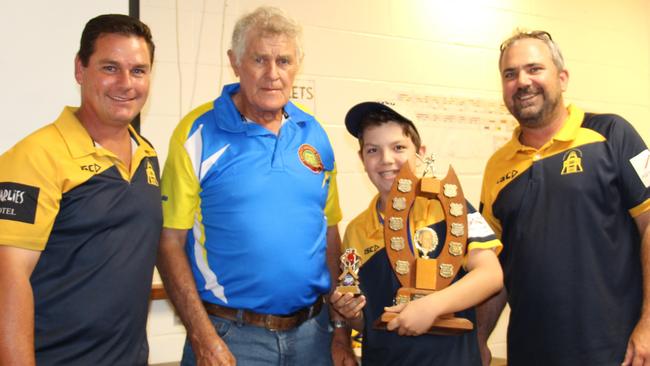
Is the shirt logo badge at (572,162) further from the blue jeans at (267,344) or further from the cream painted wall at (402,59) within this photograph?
the cream painted wall at (402,59)

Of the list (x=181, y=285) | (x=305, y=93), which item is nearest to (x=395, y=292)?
(x=181, y=285)

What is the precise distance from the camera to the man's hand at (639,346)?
6.07 feet

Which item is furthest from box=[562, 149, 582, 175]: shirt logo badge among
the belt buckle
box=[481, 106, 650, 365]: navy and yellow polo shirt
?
the belt buckle

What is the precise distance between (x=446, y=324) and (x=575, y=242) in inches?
26.3

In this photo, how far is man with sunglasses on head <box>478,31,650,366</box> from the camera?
1.98 metres

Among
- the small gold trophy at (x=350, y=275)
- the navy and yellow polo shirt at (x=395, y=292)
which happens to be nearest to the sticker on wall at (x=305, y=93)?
the navy and yellow polo shirt at (x=395, y=292)

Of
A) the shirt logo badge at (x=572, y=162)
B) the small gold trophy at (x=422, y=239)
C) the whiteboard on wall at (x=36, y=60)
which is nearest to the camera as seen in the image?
the small gold trophy at (x=422, y=239)

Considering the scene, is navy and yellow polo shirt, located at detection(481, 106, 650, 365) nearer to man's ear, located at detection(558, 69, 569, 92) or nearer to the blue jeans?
man's ear, located at detection(558, 69, 569, 92)

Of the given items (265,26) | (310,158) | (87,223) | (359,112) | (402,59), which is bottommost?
(87,223)

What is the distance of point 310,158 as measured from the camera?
1.98 m

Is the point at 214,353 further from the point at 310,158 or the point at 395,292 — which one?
the point at 310,158

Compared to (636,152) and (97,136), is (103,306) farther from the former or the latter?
(636,152)

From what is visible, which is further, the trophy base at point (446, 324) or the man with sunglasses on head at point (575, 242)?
the man with sunglasses on head at point (575, 242)

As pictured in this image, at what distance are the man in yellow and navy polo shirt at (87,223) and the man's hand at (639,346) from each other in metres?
1.53
